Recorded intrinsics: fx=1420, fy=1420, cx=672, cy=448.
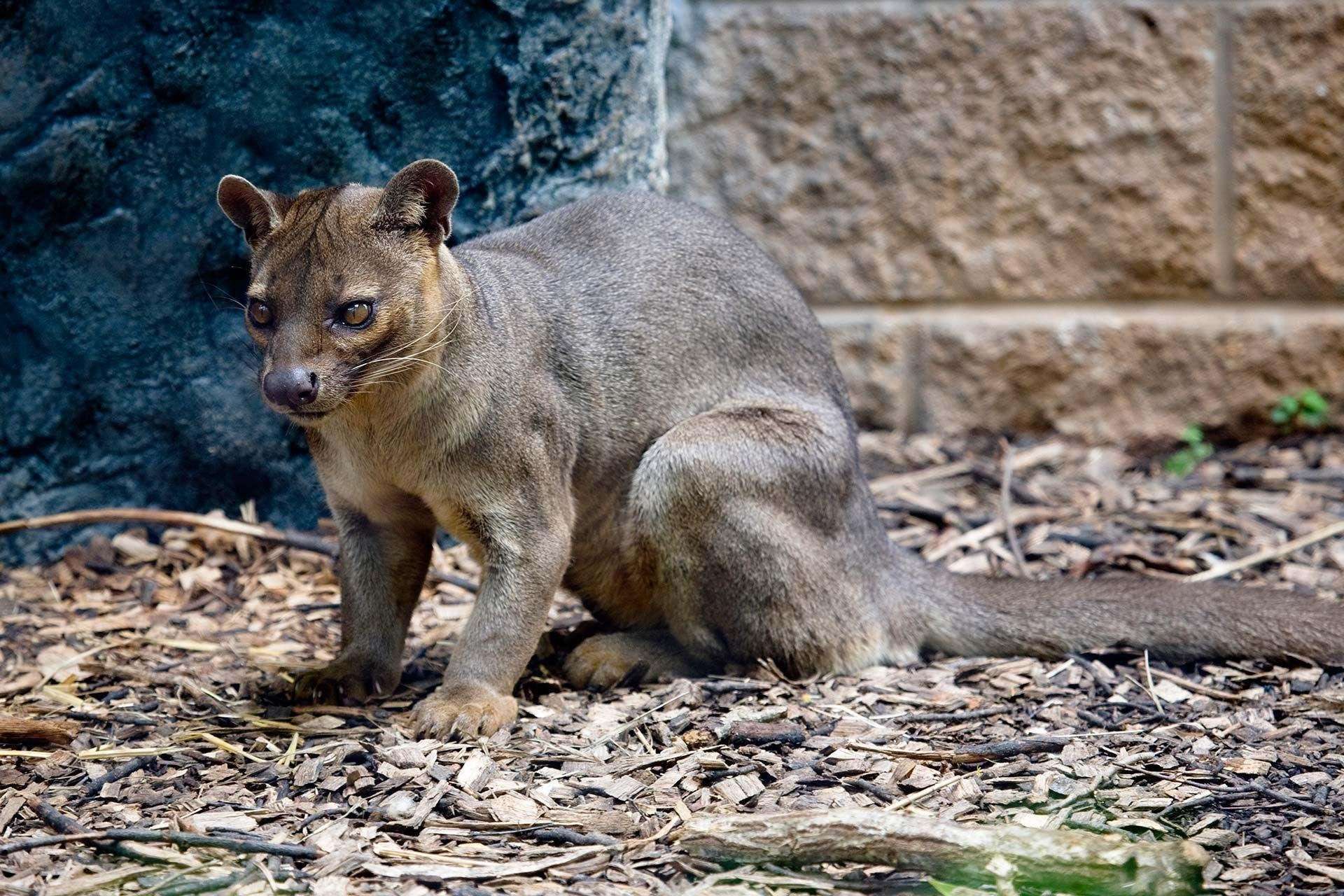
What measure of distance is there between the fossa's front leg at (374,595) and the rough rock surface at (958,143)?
2974 mm

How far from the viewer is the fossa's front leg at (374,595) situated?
4.51m

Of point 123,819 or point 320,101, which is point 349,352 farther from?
point 320,101

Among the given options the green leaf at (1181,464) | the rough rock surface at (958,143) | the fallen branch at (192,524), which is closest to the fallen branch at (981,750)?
the fallen branch at (192,524)

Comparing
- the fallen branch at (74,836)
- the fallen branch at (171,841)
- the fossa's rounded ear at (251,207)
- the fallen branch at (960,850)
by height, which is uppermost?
the fossa's rounded ear at (251,207)

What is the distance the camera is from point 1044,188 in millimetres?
6797

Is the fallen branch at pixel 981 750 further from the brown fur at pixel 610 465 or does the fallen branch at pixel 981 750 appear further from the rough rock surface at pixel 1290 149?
the rough rock surface at pixel 1290 149

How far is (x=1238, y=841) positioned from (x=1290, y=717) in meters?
0.97

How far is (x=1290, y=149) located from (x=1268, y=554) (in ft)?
7.40

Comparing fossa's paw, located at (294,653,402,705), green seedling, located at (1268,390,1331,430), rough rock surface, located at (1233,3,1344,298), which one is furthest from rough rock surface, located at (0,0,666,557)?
green seedling, located at (1268,390,1331,430)

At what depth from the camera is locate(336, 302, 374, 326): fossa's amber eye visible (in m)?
3.93

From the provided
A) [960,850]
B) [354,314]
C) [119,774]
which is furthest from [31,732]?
[960,850]

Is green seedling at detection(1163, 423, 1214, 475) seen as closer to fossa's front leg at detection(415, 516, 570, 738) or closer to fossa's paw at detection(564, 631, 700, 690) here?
fossa's paw at detection(564, 631, 700, 690)

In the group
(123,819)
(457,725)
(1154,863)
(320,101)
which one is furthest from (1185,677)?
(320,101)

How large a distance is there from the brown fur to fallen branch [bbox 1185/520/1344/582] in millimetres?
758
